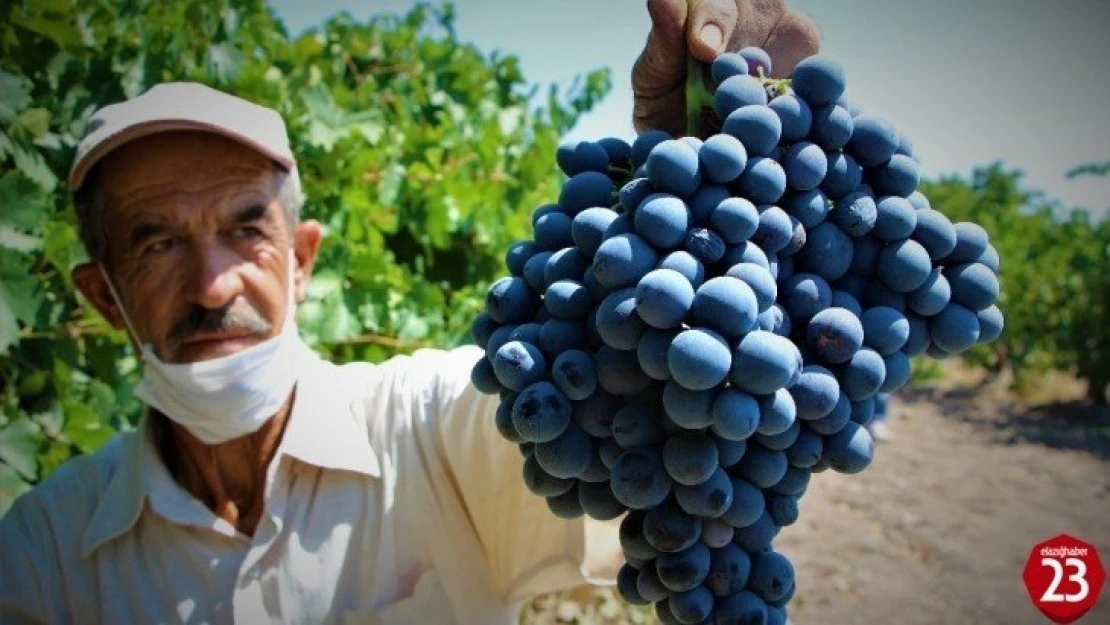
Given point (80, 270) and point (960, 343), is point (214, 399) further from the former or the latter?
point (960, 343)

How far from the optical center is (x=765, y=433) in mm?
899

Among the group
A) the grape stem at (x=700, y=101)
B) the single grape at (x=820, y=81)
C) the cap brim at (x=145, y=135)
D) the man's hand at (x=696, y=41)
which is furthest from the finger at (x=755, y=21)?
the cap brim at (x=145, y=135)

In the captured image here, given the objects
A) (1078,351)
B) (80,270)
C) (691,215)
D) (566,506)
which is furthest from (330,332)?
(1078,351)

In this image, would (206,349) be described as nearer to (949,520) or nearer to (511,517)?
(511,517)

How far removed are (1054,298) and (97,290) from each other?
12.4 metres

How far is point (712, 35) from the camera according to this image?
113 centimetres

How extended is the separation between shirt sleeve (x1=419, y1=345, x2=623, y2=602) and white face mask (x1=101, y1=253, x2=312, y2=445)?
1.36 ft

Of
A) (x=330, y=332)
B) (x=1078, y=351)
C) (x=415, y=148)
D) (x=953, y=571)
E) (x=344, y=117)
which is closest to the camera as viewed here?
(x=330, y=332)

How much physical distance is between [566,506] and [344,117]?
2117 millimetres

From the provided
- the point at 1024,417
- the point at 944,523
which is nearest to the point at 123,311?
the point at 944,523

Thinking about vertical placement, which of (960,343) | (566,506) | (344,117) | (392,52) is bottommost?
(566,506)

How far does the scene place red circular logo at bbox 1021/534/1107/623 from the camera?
2.60m

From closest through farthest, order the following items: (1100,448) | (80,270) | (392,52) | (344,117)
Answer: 1. (80,270)
2. (344,117)
3. (392,52)
4. (1100,448)

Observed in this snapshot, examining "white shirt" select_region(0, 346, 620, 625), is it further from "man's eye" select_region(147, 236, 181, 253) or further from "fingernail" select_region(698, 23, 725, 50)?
"fingernail" select_region(698, 23, 725, 50)
